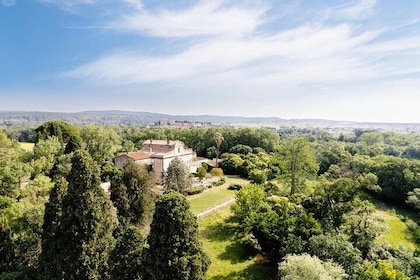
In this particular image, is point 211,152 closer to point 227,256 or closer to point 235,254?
point 235,254

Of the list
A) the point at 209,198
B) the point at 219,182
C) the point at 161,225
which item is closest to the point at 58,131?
the point at 219,182

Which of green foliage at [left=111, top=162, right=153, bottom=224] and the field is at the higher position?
green foliage at [left=111, top=162, right=153, bottom=224]

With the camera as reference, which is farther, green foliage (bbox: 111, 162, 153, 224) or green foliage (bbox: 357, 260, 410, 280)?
green foliage (bbox: 111, 162, 153, 224)

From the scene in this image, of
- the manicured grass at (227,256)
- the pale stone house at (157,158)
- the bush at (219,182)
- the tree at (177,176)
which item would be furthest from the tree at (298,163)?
the pale stone house at (157,158)

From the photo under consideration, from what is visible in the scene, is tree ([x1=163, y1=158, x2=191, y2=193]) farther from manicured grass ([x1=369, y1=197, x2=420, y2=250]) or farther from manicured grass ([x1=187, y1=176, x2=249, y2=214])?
manicured grass ([x1=369, y1=197, x2=420, y2=250])

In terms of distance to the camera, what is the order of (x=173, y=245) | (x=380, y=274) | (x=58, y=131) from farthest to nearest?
(x=58, y=131) → (x=380, y=274) → (x=173, y=245)

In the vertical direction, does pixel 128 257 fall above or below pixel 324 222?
above

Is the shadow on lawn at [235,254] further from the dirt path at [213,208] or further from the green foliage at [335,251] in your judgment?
the green foliage at [335,251]

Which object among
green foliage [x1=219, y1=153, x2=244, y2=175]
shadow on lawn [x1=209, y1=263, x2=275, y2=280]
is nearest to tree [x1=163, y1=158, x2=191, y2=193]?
shadow on lawn [x1=209, y1=263, x2=275, y2=280]

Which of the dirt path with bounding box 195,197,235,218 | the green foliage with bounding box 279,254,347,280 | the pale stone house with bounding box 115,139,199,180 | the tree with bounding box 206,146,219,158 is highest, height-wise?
the pale stone house with bounding box 115,139,199,180
